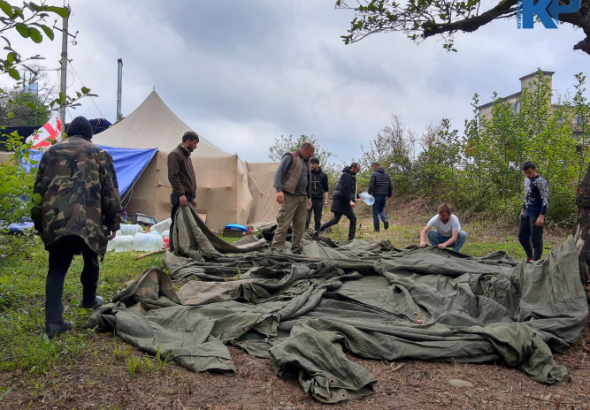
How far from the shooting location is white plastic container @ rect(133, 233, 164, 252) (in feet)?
24.4

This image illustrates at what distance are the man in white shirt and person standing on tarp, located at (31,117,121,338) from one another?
421 cm

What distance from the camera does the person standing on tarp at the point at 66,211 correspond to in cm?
305

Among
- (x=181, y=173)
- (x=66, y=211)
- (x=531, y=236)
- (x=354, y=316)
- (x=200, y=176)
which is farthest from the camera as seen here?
(x=200, y=176)

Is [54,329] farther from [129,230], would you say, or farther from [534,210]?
[534,210]

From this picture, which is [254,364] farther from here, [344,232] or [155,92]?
[155,92]

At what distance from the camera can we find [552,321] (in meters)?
3.46

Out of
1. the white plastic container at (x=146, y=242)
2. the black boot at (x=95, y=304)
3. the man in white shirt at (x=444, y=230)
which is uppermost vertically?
the man in white shirt at (x=444, y=230)

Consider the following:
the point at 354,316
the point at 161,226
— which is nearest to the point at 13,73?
the point at 354,316

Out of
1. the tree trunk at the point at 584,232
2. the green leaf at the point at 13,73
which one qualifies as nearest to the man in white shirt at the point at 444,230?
the tree trunk at the point at 584,232

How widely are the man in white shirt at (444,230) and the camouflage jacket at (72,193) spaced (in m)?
4.19

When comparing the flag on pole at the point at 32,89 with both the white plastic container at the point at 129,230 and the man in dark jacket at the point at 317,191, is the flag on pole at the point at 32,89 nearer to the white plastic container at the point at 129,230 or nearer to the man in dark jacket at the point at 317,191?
the white plastic container at the point at 129,230

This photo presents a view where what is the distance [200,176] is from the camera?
35.7ft

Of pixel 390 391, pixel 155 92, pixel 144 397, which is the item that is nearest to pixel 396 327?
pixel 390 391

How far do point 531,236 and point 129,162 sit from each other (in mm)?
8220
